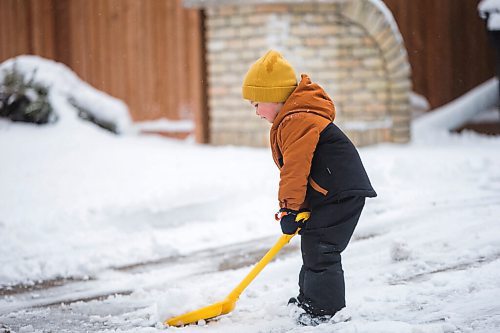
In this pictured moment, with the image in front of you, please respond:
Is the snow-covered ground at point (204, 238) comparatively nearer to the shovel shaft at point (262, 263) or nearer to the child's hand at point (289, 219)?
the shovel shaft at point (262, 263)

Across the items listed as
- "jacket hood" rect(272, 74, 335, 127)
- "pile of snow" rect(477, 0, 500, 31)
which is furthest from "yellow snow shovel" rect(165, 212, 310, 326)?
"pile of snow" rect(477, 0, 500, 31)

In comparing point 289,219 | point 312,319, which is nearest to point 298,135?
point 289,219

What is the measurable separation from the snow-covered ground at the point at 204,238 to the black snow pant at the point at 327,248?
4.6 inches

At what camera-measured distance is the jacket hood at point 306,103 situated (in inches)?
126

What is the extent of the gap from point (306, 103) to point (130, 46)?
6892 mm

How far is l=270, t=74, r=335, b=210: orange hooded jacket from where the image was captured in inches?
122

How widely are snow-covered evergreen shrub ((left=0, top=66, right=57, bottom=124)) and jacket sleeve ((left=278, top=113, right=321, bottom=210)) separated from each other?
5329 mm

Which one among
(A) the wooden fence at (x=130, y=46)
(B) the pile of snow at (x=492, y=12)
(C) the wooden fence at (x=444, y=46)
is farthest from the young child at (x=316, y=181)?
(C) the wooden fence at (x=444, y=46)

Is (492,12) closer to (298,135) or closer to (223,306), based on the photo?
(298,135)

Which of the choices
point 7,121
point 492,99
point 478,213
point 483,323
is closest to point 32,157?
point 7,121

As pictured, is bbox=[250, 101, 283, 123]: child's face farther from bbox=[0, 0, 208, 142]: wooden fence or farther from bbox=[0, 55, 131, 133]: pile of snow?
bbox=[0, 0, 208, 142]: wooden fence

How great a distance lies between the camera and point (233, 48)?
331 inches

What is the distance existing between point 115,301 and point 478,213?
265 cm

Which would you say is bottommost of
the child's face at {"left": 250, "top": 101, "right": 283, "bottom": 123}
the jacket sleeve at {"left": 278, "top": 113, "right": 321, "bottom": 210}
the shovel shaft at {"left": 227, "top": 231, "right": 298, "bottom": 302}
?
the shovel shaft at {"left": 227, "top": 231, "right": 298, "bottom": 302}
